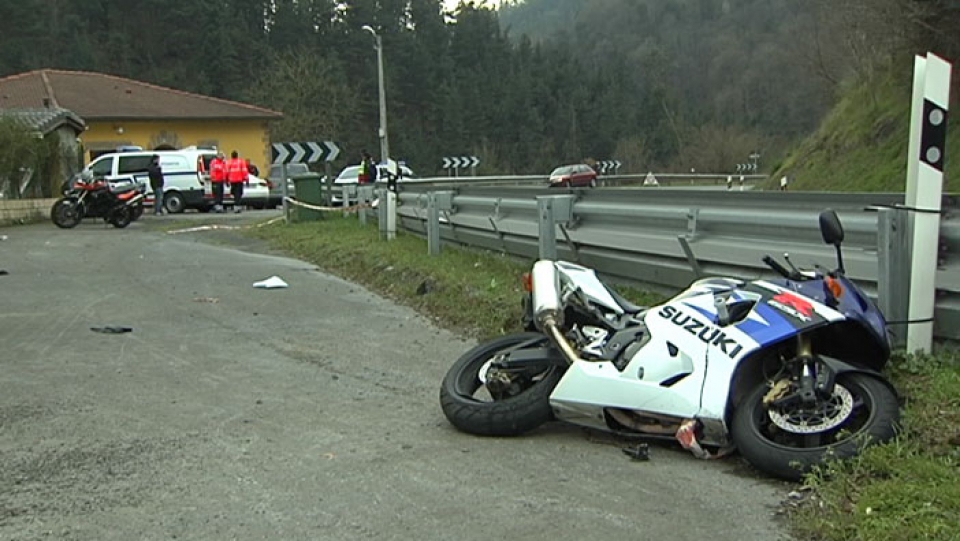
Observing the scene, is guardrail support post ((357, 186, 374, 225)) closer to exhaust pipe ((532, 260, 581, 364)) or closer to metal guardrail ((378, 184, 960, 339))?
metal guardrail ((378, 184, 960, 339))

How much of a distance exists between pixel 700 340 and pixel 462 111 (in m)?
85.2

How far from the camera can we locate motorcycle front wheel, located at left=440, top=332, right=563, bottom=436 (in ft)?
17.8

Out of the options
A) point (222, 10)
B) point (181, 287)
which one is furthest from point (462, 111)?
point (181, 287)

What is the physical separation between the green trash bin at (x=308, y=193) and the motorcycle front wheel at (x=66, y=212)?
5056 millimetres

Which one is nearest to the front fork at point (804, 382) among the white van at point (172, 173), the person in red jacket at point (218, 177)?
the person in red jacket at point (218, 177)

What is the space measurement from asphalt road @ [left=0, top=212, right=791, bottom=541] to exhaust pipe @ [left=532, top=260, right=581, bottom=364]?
1.59 feet

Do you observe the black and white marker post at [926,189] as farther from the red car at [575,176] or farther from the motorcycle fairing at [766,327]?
the red car at [575,176]

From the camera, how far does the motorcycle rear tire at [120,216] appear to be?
23.2m

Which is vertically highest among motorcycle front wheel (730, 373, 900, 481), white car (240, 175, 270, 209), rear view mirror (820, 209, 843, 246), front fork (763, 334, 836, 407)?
rear view mirror (820, 209, 843, 246)

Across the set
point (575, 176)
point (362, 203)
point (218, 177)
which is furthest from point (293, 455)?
point (575, 176)

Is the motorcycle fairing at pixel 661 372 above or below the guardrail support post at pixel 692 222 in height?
below

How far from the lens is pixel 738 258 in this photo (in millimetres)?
6984

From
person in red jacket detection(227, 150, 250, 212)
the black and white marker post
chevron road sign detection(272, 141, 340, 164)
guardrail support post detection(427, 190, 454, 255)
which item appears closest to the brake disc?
the black and white marker post

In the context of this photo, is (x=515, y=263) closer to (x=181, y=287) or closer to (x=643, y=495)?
(x=181, y=287)
